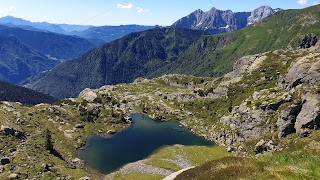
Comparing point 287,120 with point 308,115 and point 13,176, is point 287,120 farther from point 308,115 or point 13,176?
point 13,176

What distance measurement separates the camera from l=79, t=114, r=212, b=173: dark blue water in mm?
120875

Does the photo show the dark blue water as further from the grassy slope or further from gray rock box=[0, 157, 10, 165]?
the grassy slope

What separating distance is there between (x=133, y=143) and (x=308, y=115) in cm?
7679

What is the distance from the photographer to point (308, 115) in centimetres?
9850

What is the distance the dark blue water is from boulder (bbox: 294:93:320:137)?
168ft

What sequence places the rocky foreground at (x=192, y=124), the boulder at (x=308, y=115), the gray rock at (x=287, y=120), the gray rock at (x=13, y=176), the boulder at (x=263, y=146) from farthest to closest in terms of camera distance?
the gray rock at (x=287, y=120) → the rocky foreground at (x=192, y=124) → the boulder at (x=263, y=146) → the boulder at (x=308, y=115) → the gray rock at (x=13, y=176)

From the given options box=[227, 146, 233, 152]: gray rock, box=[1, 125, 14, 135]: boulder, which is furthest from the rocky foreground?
box=[1, 125, 14, 135]: boulder

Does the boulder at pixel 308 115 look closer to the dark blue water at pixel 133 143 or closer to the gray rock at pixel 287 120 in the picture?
the gray rock at pixel 287 120

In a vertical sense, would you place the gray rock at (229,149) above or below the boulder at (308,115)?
below

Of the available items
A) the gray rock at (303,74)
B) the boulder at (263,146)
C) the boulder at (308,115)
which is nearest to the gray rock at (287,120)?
the boulder at (308,115)

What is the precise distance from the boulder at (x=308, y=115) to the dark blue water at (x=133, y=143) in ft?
168

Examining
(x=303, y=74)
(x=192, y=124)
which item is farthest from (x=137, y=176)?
(x=303, y=74)

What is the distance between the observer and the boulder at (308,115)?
95787mm

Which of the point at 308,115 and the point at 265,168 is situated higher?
the point at 265,168
